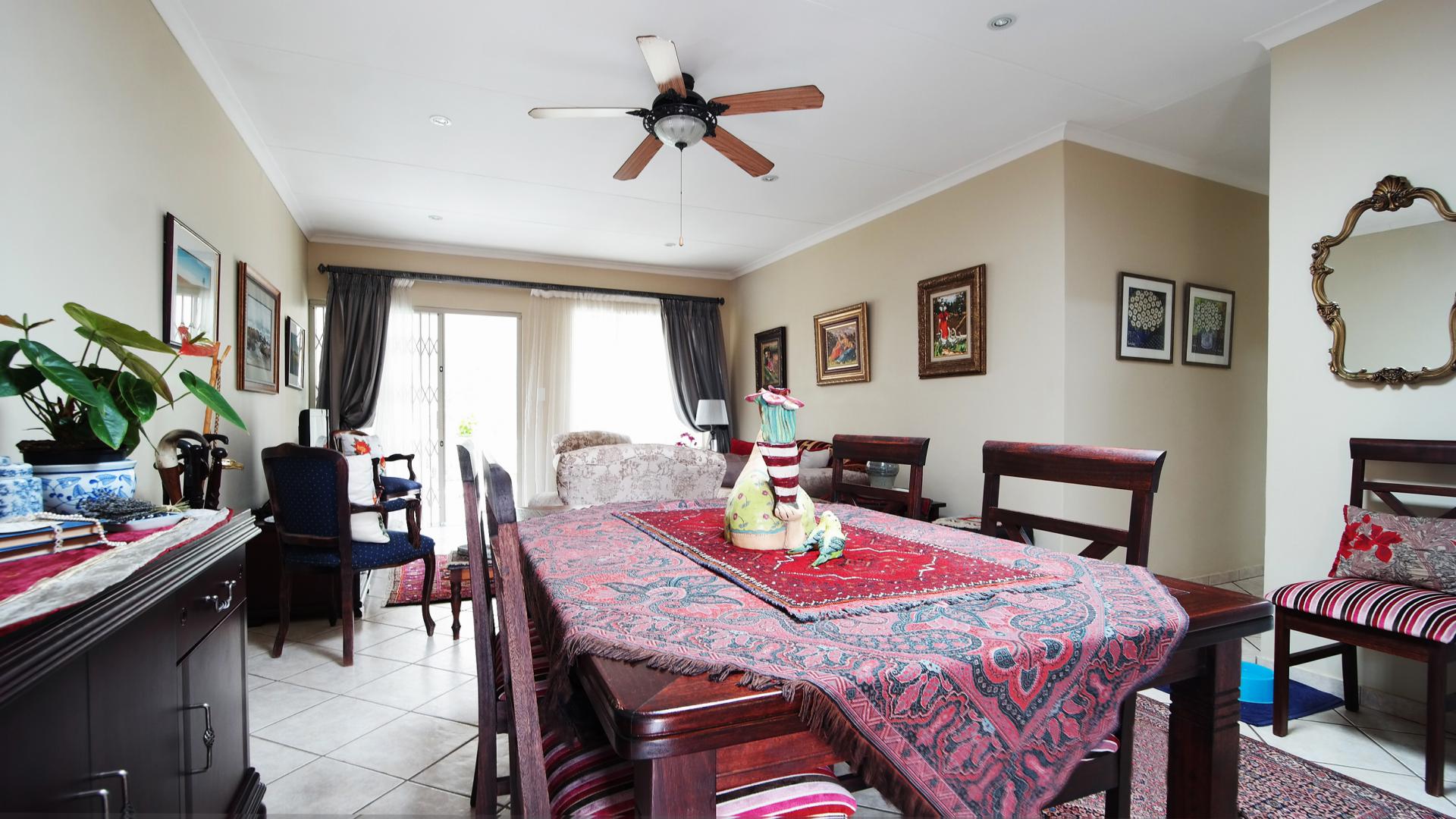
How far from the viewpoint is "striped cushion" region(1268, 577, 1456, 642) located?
5.86 feet

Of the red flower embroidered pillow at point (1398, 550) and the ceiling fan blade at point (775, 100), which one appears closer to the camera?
the red flower embroidered pillow at point (1398, 550)

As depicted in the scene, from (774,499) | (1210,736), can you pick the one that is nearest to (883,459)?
(774,499)

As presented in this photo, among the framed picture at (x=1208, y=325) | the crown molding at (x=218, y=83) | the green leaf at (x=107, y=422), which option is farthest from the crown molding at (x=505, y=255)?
the green leaf at (x=107, y=422)

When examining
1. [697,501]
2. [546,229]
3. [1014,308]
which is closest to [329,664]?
[697,501]

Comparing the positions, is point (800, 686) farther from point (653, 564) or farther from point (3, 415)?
point (3, 415)

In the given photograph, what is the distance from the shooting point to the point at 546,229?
525 cm

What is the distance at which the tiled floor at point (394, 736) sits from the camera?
70.9 inches

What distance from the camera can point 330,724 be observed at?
7.34ft

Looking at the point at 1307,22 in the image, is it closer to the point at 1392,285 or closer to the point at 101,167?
the point at 1392,285

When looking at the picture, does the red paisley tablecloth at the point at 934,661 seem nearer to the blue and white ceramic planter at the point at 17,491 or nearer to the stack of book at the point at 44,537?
the stack of book at the point at 44,537

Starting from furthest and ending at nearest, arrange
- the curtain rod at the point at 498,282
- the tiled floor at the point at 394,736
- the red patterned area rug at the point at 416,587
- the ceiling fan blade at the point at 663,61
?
the curtain rod at the point at 498,282 → the red patterned area rug at the point at 416,587 → the ceiling fan blade at the point at 663,61 → the tiled floor at the point at 394,736

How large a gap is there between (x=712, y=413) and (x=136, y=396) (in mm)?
5352

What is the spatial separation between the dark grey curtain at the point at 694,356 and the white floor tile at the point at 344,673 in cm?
408

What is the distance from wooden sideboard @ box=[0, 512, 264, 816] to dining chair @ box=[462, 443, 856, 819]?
44 cm
